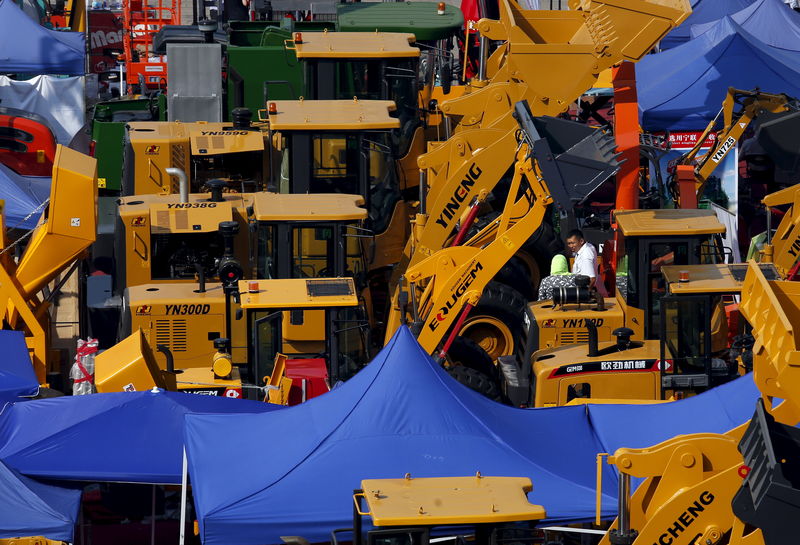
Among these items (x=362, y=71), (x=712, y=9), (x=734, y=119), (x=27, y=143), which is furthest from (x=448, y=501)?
(x=712, y=9)

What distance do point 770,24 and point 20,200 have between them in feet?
49.5

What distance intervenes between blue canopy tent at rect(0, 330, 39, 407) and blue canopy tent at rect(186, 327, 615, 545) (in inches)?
91.8

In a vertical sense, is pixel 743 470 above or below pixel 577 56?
below

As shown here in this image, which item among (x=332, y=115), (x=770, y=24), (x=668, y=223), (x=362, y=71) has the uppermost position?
(x=770, y=24)

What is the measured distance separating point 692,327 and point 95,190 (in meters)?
6.10

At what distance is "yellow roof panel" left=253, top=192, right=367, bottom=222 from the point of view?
15281mm

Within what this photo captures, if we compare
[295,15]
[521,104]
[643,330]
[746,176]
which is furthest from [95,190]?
[295,15]

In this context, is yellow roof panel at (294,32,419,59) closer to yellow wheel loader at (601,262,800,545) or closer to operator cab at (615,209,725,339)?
operator cab at (615,209,725,339)

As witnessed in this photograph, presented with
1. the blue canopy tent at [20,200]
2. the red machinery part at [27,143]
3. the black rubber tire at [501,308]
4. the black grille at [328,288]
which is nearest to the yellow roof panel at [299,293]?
the black grille at [328,288]

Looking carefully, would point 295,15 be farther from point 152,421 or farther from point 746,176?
point 152,421

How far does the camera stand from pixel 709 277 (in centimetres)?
1389

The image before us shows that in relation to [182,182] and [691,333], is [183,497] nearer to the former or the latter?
[691,333]

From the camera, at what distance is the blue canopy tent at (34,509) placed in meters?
10.4

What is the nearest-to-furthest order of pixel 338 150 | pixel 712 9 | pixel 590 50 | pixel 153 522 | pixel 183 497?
pixel 183 497, pixel 153 522, pixel 590 50, pixel 338 150, pixel 712 9
